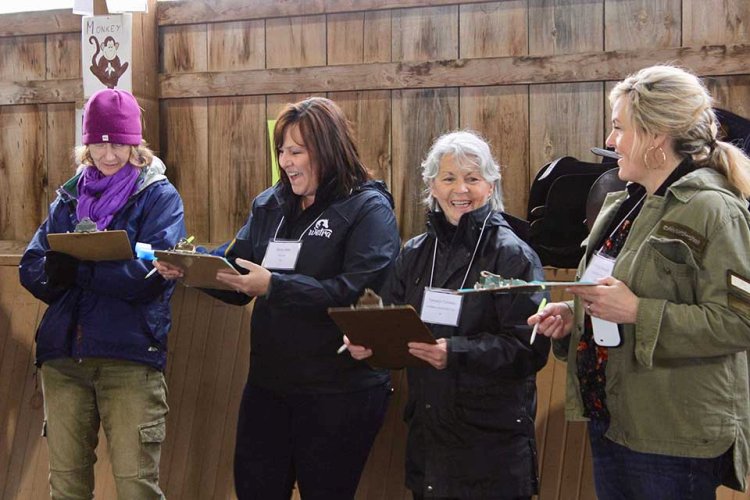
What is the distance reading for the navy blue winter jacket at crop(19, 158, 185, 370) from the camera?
2.73 metres

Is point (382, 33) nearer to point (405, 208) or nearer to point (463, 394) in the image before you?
point (405, 208)

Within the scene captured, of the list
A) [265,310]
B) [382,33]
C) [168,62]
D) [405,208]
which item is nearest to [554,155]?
[405,208]

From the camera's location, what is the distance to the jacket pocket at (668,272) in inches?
73.0

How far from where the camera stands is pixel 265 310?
2648 mm

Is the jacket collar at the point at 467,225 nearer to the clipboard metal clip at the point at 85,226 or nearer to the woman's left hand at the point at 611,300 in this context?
the woman's left hand at the point at 611,300

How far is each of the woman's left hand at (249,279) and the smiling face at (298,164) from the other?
0.30m

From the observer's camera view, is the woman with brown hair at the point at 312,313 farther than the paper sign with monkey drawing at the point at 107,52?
No

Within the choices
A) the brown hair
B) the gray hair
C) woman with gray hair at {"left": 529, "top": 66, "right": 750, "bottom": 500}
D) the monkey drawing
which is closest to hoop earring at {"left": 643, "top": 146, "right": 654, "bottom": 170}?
woman with gray hair at {"left": 529, "top": 66, "right": 750, "bottom": 500}

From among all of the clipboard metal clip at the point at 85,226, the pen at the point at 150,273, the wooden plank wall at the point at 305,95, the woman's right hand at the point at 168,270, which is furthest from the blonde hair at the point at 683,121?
the clipboard metal clip at the point at 85,226

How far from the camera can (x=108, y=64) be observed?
397cm

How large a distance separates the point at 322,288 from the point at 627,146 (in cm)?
94

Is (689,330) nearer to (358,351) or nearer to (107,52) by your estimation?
(358,351)

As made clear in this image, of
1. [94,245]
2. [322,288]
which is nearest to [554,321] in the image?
[322,288]

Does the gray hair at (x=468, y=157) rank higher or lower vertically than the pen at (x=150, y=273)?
higher
